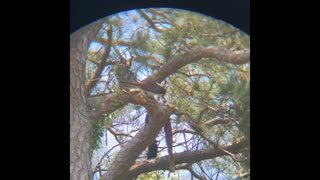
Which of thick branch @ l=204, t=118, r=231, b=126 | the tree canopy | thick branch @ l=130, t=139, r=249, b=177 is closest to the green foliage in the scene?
the tree canopy

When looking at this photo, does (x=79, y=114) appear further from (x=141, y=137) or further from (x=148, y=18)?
(x=148, y=18)

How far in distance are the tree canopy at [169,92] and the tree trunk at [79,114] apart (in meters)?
0.23

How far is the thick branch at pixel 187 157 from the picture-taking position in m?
3.02

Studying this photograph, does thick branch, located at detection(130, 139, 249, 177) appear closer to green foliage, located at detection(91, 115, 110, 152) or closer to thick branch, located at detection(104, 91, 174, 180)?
thick branch, located at detection(104, 91, 174, 180)

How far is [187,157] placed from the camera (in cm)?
312

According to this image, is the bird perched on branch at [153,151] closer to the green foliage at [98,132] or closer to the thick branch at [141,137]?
the thick branch at [141,137]

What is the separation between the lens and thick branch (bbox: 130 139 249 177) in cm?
302

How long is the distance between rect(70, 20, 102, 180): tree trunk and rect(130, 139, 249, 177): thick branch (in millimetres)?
437

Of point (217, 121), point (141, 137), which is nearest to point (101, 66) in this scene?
point (141, 137)

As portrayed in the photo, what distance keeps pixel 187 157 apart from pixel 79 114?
80 cm

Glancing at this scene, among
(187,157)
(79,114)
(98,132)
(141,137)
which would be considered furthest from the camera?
(187,157)

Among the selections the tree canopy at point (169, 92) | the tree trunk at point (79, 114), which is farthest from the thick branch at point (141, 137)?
the tree trunk at point (79, 114)
